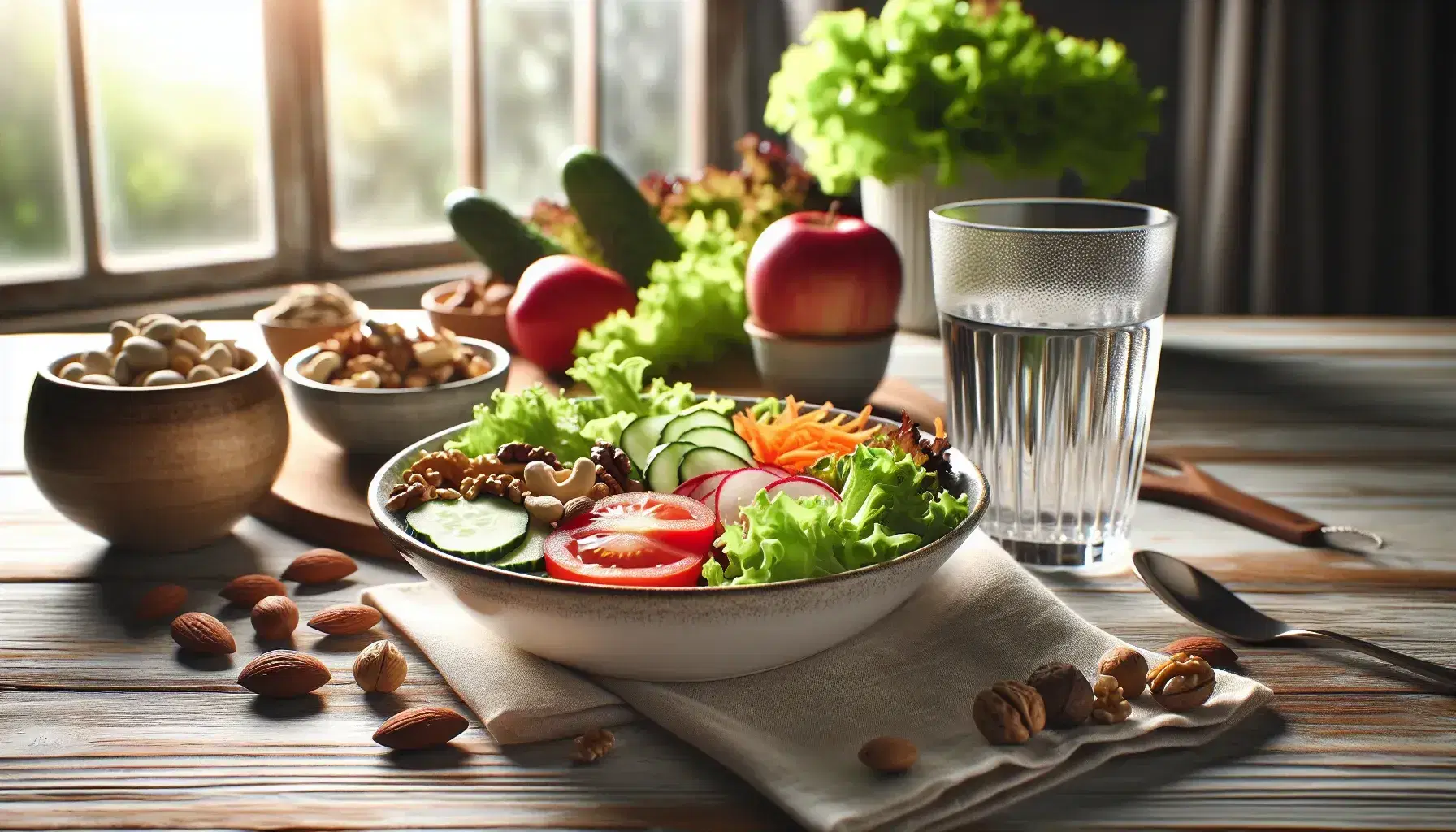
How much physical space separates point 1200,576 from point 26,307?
8.01 feet

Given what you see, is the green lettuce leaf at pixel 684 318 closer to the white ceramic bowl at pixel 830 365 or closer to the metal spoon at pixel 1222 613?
the white ceramic bowl at pixel 830 365

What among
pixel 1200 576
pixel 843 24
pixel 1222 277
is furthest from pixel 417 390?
Answer: pixel 1222 277

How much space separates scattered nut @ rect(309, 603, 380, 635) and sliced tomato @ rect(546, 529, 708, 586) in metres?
0.17

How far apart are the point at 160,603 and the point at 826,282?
32.8 inches

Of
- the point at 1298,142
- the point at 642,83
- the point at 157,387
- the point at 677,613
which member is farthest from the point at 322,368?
the point at 1298,142

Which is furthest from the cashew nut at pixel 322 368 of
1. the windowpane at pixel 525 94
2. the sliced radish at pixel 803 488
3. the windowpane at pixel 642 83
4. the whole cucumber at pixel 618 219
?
the windowpane at pixel 642 83

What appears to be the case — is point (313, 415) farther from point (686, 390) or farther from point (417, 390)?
point (686, 390)

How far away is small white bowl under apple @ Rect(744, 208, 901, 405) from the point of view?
1.51 m

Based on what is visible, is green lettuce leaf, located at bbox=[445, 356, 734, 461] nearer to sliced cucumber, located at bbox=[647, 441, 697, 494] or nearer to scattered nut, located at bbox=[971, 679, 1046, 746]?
sliced cucumber, located at bbox=[647, 441, 697, 494]

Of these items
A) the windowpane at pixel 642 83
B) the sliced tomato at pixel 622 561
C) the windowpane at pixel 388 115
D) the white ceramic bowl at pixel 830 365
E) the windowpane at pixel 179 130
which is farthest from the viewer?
the windowpane at pixel 642 83

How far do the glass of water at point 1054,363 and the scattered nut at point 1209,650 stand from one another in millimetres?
197

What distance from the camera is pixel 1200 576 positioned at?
99cm

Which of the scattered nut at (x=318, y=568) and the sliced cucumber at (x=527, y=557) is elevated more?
the sliced cucumber at (x=527, y=557)

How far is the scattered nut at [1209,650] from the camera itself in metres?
0.88
